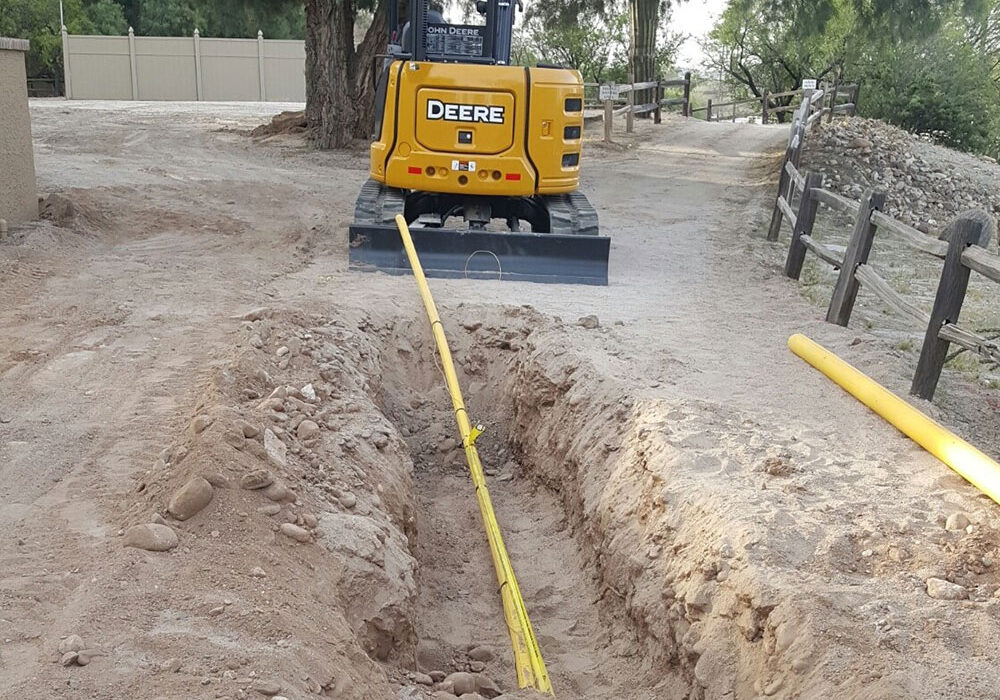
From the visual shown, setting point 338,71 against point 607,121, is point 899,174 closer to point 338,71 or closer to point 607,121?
point 607,121

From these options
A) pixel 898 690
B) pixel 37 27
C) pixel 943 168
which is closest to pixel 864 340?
pixel 898 690

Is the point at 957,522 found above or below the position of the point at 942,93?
below

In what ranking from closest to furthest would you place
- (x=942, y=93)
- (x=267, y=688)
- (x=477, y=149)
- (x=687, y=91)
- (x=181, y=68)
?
(x=267, y=688), (x=477, y=149), (x=942, y=93), (x=687, y=91), (x=181, y=68)

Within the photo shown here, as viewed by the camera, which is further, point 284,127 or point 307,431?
point 284,127

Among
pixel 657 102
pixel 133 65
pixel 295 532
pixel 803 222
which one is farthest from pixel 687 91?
pixel 295 532

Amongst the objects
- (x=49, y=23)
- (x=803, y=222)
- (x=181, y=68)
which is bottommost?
(x=181, y=68)

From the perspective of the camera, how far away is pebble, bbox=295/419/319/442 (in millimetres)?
5430

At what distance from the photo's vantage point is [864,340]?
795cm

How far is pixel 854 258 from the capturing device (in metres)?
8.47

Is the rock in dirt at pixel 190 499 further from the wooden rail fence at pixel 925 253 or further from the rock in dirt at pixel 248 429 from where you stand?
the wooden rail fence at pixel 925 253

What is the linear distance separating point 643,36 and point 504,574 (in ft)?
72.7

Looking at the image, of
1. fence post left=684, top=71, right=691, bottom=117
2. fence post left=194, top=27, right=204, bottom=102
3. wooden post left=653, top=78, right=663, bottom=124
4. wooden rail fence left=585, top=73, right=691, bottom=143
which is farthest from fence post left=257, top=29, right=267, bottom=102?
wooden post left=653, top=78, right=663, bottom=124

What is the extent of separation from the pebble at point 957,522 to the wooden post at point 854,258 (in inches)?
157

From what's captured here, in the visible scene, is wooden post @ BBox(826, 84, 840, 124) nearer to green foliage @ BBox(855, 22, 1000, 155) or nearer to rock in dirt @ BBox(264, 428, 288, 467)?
green foliage @ BBox(855, 22, 1000, 155)
